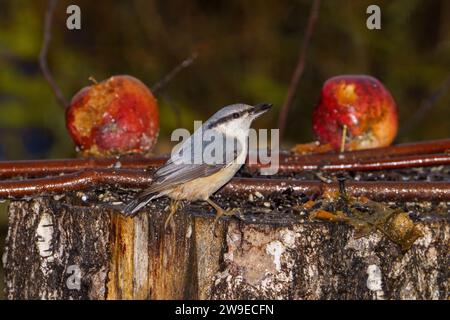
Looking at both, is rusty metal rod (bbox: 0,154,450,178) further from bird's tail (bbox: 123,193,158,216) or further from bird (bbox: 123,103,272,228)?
bird's tail (bbox: 123,193,158,216)

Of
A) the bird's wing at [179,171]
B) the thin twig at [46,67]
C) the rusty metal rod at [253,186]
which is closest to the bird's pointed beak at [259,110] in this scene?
the bird's wing at [179,171]

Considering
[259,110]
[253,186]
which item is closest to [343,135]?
[259,110]

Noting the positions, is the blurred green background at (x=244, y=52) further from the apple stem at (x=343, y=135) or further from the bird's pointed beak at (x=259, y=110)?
the bird's pointed beak at (x=259, y=110)

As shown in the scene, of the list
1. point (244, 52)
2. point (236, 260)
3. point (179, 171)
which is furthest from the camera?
point (244, 52)

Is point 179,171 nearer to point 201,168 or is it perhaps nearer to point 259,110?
point 201,168

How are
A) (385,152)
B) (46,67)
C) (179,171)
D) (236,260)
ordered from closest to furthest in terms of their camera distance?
(236,260), (179,171), (385,152), (46,67)

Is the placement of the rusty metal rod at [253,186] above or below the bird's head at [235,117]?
below

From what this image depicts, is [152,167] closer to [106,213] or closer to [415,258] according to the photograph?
[106,213]
